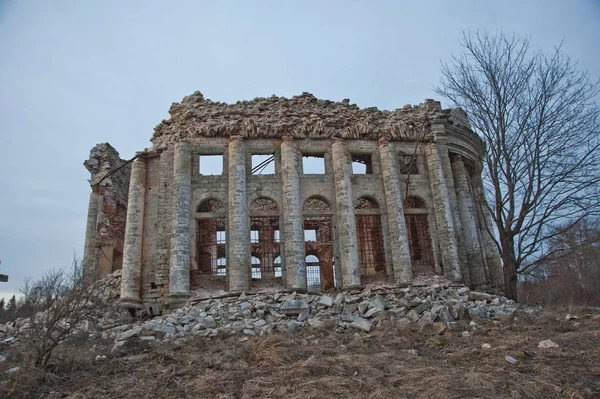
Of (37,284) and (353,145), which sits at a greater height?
(353,145)

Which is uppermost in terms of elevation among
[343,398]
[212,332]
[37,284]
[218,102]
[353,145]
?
[218,102]

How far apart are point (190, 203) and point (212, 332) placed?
21.6 feet

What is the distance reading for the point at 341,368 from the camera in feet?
21.9

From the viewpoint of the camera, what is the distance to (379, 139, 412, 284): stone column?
15555 millimetres

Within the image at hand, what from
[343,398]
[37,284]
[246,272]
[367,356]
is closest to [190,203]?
[246,272]

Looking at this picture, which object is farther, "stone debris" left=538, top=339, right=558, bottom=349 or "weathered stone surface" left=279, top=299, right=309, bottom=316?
"weathered stone surface" left=279, top=299, right=309, bottom=316

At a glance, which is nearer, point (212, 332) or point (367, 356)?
point (367, 356)

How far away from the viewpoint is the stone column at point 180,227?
1448 centimetres

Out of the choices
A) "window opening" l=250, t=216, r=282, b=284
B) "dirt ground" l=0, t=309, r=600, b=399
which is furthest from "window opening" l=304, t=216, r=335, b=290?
"dirt ground" l=0, t=309, r=600, b=399

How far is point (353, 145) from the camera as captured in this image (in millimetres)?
17188

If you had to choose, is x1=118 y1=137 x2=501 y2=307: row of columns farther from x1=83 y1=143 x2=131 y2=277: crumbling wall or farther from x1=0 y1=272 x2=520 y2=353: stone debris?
x1=83 y1=143 x2=131 y2=277: crumbling wall

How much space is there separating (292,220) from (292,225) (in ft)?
0.64

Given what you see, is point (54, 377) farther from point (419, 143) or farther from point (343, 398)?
point (419, 143)

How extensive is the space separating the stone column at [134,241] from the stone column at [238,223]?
3.34 m
